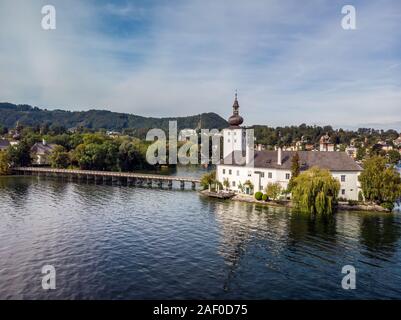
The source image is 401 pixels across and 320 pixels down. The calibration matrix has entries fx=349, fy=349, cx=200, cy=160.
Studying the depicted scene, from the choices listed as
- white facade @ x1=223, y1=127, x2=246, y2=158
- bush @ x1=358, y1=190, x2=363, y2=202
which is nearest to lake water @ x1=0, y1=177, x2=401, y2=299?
bush @ x1=358, y1=190, x2=363, y2=202

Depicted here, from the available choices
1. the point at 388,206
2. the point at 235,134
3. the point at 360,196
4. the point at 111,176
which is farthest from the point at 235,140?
the point at 111,176

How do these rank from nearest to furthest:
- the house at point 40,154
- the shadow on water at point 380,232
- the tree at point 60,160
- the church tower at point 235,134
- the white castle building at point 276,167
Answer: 1. the shadow on water at point 380,232
2. the white castle building at point 276,167
3. the church tower at point 235,134
4. the tree at point 60,160
5. the house at point 40,154

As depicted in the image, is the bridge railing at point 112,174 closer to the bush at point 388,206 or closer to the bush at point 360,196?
the bush at point 360,196

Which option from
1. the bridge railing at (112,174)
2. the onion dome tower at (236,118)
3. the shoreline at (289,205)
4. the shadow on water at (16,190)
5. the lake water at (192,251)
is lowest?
the lake water at (192,251)

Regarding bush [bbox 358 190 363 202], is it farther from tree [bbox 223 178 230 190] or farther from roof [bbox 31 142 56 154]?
roof [bbox 31 142 56 154]

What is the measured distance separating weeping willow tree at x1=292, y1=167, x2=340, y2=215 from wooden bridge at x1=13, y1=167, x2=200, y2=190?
26.5 m

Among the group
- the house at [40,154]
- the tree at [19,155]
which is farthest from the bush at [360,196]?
the house at [40,154]

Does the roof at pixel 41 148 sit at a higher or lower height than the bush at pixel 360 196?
higher

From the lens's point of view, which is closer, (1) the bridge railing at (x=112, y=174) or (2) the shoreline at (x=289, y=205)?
(2) the shoreline at (x=289, y=205)

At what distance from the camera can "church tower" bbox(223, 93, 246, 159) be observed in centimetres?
6562

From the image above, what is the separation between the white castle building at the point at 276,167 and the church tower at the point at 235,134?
1.19 m

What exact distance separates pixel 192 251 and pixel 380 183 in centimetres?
3208

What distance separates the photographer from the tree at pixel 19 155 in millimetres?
94912
